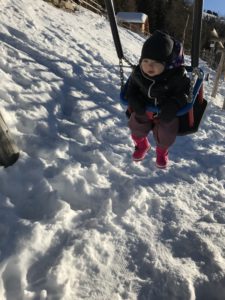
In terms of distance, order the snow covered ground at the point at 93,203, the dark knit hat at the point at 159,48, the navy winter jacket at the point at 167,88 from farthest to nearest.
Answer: the snow covered ground at the point at 93,203 → the navy winter jacket at the point at 167,88 → the dark knit hat at the point at 159,48

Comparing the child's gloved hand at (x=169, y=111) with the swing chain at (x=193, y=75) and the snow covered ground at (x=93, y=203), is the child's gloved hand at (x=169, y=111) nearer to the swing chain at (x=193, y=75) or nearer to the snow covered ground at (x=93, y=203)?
the swing chain at (x=193, y=75)

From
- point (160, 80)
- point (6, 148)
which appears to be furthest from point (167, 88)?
point (6, 148)

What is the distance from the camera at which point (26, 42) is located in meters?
7.98

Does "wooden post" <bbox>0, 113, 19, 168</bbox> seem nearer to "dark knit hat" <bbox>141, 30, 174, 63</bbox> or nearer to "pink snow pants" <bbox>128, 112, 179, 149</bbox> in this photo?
"pink snow pants" <bbox>128, 112, 179, 149</bbox>

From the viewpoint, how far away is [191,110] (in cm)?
345

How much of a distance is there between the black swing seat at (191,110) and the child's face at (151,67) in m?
0.25

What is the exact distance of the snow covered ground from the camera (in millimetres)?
3566

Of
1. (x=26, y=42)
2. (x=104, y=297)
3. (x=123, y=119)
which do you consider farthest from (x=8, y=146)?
(x=26, y=42)

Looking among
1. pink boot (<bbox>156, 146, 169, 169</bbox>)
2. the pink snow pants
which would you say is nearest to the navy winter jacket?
the pink snow pants

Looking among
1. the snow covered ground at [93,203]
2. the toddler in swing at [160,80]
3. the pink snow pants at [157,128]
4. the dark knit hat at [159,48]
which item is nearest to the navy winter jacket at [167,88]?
the toddler in swing at [160,80]

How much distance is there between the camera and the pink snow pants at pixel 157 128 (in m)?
3.65

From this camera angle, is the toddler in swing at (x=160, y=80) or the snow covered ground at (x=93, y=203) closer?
the toddler in swing at (x=160, y=80)

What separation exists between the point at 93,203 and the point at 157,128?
3.90 feet

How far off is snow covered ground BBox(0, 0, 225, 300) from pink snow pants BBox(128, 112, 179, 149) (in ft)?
3.29
